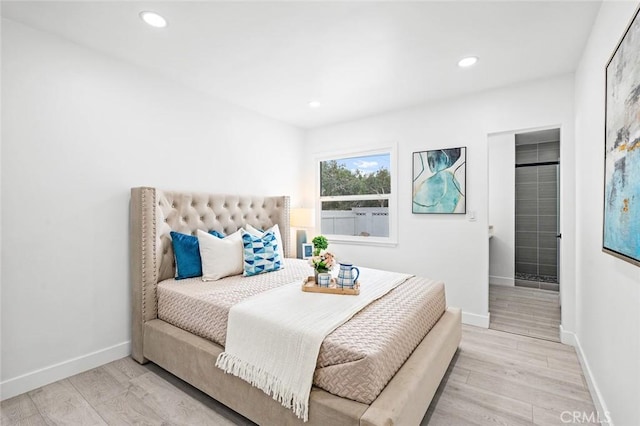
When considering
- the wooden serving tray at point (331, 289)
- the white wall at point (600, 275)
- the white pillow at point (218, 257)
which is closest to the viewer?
the white wall at point (600, 275)

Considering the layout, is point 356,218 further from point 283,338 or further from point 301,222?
point 283,338

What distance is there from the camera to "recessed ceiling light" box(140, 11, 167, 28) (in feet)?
6.34

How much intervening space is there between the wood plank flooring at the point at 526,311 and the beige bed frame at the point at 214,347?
1091 mm

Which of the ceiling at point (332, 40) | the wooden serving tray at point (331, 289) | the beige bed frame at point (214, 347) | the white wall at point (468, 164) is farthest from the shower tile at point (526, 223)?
the wooden serving tray at point (331, 289)

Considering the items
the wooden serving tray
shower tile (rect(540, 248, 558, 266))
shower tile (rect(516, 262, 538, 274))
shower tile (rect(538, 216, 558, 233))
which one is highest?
shower tile (rect(538, 216, 558, 233))

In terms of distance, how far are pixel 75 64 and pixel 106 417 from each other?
8.16 feet

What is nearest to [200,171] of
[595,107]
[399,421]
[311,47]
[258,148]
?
[258,148]

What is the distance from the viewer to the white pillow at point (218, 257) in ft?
8.61

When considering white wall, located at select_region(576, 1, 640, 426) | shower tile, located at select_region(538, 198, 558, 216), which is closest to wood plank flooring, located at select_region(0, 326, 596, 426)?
white wall, located at select_region(576, 1, 640, 426)

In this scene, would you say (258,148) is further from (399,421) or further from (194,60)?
Result: (399,421)

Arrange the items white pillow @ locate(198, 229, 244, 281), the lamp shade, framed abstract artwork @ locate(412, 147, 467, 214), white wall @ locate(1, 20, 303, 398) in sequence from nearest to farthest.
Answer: white wall @ locate(1, 20, 303, 398)
white pillow @ locate(198, 229, 244, 281)
framed abstract artwork @ locate(412, 147, 467, 214)
the lamp shade

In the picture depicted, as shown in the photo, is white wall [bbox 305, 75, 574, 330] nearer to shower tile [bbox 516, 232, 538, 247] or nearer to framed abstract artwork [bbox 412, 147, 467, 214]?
framed abstract artwork [bbox 412, 147, 467, 214]

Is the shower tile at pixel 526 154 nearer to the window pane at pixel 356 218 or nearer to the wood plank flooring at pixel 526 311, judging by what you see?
the wood plank flooring at pixel 526 311

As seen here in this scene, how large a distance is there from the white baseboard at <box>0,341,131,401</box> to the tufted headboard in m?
0.15
